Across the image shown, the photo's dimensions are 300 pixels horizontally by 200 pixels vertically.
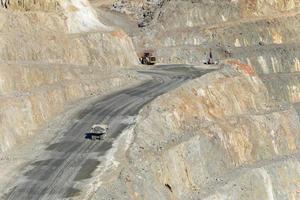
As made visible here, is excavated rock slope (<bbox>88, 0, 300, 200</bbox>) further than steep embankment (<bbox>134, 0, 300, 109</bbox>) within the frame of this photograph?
No

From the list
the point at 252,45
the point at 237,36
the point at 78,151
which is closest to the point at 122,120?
the point at 78,151

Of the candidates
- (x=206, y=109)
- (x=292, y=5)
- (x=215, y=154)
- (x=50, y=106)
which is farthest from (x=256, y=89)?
(x=292, y=5)

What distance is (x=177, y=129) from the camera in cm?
4459

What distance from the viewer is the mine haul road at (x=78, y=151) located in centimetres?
3350

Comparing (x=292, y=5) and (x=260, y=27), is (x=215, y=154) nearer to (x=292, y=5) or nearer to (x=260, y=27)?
(x=260, y=27)

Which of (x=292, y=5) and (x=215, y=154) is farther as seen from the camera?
(x=292, y=5)

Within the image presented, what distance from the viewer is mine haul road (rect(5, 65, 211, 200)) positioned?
33.5 metres

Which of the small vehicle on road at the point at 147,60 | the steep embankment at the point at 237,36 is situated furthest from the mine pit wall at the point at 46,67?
the steep embankment at the point at 237,36

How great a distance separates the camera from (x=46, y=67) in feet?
169

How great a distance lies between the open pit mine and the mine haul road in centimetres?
8

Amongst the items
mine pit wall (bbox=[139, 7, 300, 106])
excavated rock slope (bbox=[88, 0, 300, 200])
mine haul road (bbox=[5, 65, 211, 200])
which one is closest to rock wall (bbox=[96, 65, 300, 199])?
excavated rock slope (bbox=[88, 0, 300, 200])

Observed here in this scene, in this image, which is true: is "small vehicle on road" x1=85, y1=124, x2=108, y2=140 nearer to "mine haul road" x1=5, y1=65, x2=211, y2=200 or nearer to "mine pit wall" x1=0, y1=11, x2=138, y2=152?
"mine haul road" x1=5, y1=65, x2=211, y2=200

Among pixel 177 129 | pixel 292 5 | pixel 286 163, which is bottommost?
pixel 286 163

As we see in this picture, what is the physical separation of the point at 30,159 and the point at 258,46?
5547cm
